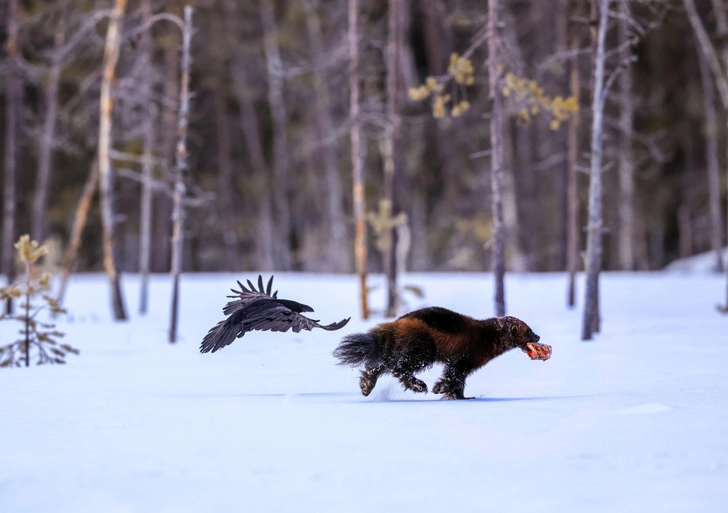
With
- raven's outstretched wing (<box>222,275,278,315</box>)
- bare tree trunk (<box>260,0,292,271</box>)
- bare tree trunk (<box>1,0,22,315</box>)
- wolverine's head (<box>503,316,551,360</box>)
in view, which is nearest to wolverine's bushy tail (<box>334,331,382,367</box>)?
raven's outstretched wing (<box>222,275,278,315</box>)

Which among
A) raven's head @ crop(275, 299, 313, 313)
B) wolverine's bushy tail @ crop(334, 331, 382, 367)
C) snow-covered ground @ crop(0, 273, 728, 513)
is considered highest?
raven's head @ crop(275, 299, 313, 313)

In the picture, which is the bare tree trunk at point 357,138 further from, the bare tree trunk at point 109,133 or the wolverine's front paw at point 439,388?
the wolverine's front paw at point 439,388

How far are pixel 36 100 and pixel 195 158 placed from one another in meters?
6.74

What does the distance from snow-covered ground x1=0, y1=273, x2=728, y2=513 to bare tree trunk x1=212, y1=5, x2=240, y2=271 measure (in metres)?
25.5

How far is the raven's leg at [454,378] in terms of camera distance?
9.97 metres

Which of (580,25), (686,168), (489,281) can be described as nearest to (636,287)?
(489,281)

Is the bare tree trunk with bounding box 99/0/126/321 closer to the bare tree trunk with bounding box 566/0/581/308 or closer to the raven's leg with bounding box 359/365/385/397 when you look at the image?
the bare tree trunk with bounding box 566/0/581/308

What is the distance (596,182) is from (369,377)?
850 cm

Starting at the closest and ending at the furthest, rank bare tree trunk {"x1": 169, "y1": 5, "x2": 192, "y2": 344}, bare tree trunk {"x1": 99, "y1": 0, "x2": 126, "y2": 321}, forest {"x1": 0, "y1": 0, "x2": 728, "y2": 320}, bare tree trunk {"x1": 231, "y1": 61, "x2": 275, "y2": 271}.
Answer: bare tree trunk {"x1": 169, "y1": 5, "x2": 192, "y2": 344}, bare tree trunk {"x1": 99, "y1": 0, "x2": 126, "y2": 321}, forest {"x1": 0, "y1": 0, "x2": 728, "y2": 320}, bare tree trunk {"x1": 231, "y1": 61, "x2": 275, "y2": 271}

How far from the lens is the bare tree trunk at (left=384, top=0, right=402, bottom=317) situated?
890 inches

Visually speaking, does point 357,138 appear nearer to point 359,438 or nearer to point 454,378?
point 454,378

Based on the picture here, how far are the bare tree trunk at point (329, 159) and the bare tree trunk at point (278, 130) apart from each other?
152 cm

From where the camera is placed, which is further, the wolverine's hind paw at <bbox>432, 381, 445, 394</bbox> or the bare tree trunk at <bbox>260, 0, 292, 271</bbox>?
the bare tree trunk at <bbox>260, 0, 292, 271</bbox>

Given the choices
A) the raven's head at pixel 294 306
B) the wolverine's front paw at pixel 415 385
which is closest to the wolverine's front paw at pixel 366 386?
the wolverine's front paw at pixel 415 385
